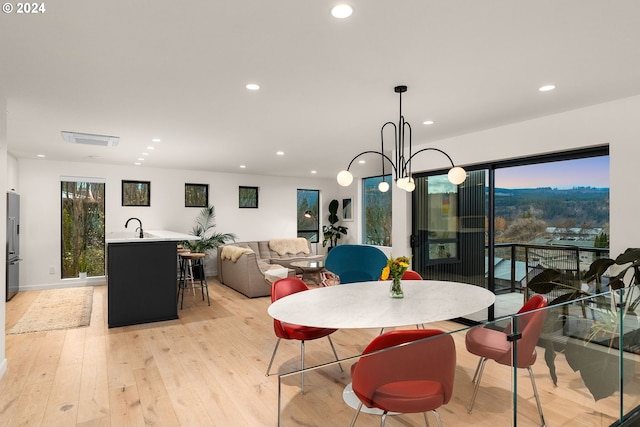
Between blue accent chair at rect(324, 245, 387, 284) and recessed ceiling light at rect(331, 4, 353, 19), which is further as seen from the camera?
blue accent chair at rect(324, 245, 387, 284)

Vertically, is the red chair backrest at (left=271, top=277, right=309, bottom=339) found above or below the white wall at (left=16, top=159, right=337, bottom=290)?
below

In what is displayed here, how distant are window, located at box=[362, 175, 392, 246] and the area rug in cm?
590

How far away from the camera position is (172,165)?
7359mm

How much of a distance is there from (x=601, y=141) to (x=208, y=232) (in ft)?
22.8

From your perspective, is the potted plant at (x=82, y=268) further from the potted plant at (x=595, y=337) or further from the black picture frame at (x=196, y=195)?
the potted plant at (x=595, y=337)

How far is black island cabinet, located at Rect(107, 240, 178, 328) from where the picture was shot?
463cm

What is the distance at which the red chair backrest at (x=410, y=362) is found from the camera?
1.73 m

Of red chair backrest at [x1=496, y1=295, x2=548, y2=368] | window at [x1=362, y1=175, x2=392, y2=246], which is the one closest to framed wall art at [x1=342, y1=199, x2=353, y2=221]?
window at [x1=362, y1=175, x2=392, y2=246]

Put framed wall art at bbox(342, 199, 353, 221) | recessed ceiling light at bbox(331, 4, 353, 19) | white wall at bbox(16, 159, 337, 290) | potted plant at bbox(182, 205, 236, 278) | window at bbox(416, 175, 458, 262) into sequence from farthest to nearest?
framed wall art at bbox(342, 199, 353, 221) → potted plant at bbox(182, 205, 236, 278) → white wall at bbox(16, 159, 337, 290) → window at bbox(416, 175, 458, 262) → recessed ceiling light at bbox(331, 4, 353, 19)

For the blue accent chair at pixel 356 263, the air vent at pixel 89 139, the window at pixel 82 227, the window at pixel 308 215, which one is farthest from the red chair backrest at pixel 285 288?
the window at pixel 308 215

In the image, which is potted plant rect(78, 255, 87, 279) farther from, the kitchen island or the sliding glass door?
the sliding glass door

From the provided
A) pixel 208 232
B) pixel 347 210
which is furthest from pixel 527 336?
pixel 347 210

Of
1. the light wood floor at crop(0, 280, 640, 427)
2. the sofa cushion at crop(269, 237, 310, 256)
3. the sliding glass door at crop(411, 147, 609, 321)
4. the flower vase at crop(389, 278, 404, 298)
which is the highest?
the sliding glass door at crop(411, 147, 609, 321)

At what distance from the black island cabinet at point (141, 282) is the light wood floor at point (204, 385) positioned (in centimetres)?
22
